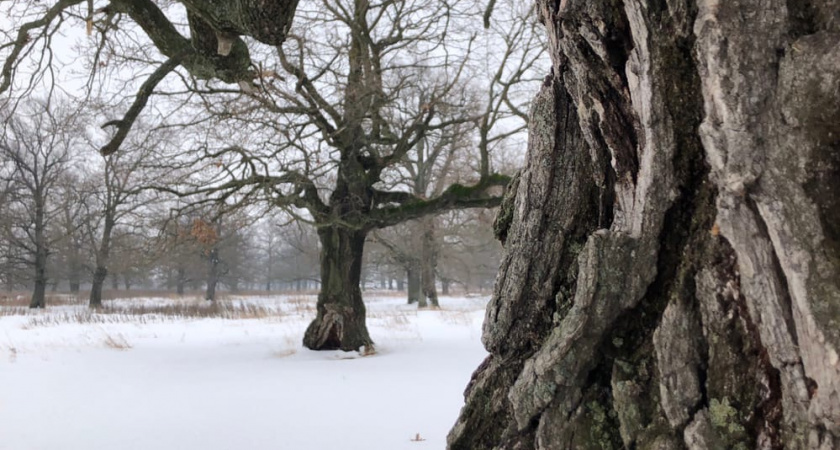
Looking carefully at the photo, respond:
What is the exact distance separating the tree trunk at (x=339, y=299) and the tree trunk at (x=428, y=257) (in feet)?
37.1

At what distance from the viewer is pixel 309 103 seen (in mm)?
7688

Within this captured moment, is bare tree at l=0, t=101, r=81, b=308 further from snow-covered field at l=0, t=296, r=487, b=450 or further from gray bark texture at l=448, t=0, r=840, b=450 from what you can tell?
gray bark texture at l=448, t=0, r=840, b=450

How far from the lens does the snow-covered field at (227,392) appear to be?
136 inches

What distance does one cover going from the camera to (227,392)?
4.88 meters

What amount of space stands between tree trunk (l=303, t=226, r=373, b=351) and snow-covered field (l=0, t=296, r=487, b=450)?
1.03ft

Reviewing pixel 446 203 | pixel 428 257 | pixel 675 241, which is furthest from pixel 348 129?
pixel 428 257

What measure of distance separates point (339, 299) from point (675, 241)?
7070mm

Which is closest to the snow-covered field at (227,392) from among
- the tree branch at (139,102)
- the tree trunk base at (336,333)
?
the tree trunk base at (336,333)

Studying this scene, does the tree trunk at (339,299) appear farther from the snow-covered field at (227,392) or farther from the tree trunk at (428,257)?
the tree trunk at (428,257)

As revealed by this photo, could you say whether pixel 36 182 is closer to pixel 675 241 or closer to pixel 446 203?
pixel 446 203

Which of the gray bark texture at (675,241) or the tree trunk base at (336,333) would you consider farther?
the tree trunk base at (336,333)

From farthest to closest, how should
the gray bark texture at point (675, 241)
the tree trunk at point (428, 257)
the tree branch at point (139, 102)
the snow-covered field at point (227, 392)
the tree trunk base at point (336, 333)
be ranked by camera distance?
the tree trunk at point (428, 257) < the tree trunk base at point (336, 333) < the tree branch at point (139, 102) < the snow-covered field at point (227, 392) < the gray bark texture at point (675, 241)

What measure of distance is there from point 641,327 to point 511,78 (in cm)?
734

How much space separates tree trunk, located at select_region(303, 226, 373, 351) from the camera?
787 centimetres
